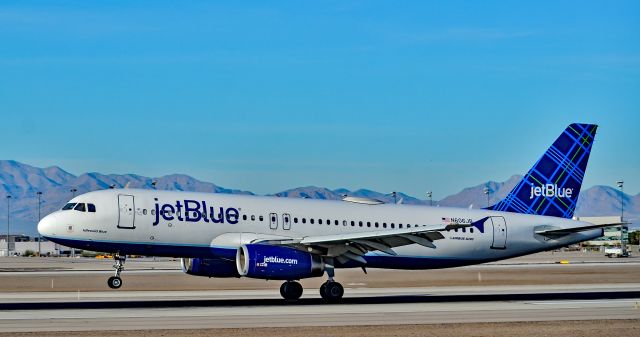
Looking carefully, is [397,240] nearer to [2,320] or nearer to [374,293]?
[374,293]

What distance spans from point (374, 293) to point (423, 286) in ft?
28.1

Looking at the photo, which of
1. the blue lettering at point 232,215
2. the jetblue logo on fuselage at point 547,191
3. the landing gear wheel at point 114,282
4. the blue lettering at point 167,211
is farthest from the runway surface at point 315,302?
the jetblue logo on fuselage at point 547,191

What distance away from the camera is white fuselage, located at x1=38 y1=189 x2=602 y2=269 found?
42188 mm

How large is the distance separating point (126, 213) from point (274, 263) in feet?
22.1

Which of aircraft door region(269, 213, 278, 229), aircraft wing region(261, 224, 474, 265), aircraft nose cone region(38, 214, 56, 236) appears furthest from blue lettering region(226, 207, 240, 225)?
aircraft nose cone region(38, 214, 56, 236)

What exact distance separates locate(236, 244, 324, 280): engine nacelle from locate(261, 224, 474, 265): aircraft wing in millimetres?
823

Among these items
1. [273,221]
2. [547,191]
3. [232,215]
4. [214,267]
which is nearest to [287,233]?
[273,221]

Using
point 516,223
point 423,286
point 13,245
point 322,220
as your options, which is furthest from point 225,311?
point 13,245

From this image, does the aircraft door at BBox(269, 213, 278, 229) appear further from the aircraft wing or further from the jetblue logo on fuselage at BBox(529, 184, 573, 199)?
the jetblue logo on fuselage at BBox(529, 184, 573, 199)

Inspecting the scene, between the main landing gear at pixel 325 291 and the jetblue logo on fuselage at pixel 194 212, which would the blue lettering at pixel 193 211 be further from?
the main landing gear at pixel 325 291

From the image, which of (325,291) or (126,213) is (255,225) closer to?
(325,291)

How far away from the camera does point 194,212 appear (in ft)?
141

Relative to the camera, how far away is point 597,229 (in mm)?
48375

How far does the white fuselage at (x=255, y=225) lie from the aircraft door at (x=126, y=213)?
0.04 m
